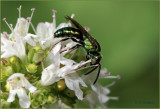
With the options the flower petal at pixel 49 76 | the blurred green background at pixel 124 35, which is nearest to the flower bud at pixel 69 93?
the flower petal at pixel 49 76

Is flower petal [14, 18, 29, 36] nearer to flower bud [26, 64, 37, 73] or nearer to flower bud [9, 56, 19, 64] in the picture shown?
flower bud [9, 56, 19, 64]

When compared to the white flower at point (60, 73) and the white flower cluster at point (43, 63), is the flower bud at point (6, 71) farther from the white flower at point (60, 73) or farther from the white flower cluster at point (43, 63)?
the white flower at point (60, 73)

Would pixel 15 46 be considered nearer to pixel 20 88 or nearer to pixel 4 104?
pixel 20 88

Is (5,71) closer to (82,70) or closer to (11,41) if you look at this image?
(11,41)

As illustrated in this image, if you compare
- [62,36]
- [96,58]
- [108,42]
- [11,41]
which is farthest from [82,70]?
[108,42]

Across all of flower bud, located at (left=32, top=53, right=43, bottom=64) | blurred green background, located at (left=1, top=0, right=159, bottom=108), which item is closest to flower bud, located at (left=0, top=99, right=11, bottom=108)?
flower bud, located at (left=32, top=53, right=43, bottom=64)

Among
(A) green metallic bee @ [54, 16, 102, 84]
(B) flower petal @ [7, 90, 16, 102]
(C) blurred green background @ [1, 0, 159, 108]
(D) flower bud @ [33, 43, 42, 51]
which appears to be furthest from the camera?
(C) blurred green background @ [1, 0, 159, 108]
